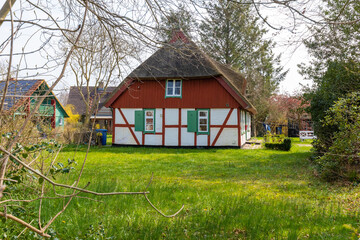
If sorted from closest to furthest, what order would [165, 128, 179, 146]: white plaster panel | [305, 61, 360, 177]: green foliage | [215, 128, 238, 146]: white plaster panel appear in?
[305, 61, 360, 177]: green foliage < [215, 128, 238, 146]: white plaster panel < [165, 128, 179, 146]: white plaster panel

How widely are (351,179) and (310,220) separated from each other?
3.80 meters

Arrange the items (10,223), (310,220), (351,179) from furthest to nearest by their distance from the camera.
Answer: (351,179), (310,220), (10,223)

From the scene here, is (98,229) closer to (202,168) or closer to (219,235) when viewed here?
(219,235)

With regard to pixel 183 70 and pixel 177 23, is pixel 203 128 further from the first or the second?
pixel 177 23

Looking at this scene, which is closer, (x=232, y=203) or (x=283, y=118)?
(x=232, y=203)

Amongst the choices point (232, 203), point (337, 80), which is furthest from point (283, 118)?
point (232, 203)

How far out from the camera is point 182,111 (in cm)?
1781

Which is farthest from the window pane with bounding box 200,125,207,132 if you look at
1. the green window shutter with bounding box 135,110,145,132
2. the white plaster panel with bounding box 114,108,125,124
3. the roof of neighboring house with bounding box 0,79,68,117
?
the roof of neighboring house with bounding box 0,79,68,117

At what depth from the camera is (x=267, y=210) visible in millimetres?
4348

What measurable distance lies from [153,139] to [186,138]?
1.98m

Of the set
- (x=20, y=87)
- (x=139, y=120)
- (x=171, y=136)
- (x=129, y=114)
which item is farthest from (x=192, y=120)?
(x=20, y=87)

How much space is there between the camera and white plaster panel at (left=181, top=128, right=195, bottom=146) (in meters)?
17.7

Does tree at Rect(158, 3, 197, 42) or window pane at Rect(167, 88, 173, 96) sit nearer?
tree at Rect(158, 3, 197, 42)

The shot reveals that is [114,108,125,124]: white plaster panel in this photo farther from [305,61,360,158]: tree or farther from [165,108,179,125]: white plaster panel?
[305,61,360,158]: tree
